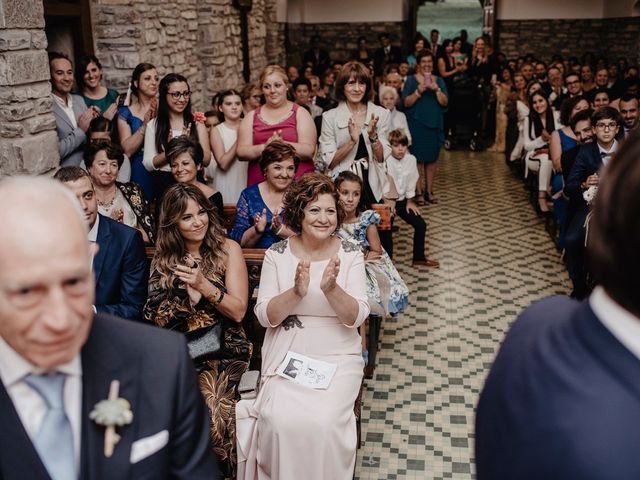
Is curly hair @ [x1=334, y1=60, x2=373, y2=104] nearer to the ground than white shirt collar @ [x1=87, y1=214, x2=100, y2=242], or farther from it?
farther from it

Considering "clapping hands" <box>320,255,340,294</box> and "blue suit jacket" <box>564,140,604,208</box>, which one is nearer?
"clapping hands" <box>320,255,340,294</box>

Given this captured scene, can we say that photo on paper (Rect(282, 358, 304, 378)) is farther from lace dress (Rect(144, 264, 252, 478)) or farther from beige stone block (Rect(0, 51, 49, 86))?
beige stone block (Rect(0, 51, 49, 86))

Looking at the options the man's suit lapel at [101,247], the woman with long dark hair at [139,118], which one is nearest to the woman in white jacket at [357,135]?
the woman with long dark hair at [139,118]

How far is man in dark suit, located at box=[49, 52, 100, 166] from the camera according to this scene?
468cm

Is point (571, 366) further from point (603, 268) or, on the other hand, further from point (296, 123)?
point (296, 123)

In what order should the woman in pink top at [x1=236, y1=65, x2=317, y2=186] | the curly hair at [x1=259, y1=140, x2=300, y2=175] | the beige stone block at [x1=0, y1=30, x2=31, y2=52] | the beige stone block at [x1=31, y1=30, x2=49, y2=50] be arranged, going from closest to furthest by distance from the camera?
1. the beige stone block at [x1=0, y1=30, x2=31, y2=52]
2. the beige stone block at [x1=31, y1=30, x2=49, y2=50]
3. the curly hair at [x1=259, y1=140, x2=300, y2=175]
4. the woman in pink top at [x1=236, y1=65, x2=317, y2=186]

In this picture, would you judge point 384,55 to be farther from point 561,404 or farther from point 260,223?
point 561,404

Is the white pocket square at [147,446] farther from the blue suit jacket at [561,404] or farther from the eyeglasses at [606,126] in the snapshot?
the eyeglasses at [606,126]

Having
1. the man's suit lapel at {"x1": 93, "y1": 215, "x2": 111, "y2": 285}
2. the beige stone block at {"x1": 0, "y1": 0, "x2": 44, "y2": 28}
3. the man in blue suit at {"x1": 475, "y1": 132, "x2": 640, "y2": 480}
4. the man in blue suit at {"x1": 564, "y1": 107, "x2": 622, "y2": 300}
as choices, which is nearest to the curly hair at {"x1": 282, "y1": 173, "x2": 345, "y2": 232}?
the man's suit lapel at {"x1": 93, "y1": 215, "x2": 111, "y2": 285}

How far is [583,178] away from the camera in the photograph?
5148 millimetres

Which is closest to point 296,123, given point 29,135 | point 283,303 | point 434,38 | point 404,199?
point 404,199

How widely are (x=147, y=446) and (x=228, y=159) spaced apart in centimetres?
416

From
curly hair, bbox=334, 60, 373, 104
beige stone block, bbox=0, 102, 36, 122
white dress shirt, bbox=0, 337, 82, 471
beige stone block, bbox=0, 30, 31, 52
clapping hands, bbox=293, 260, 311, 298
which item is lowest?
clapping hands, bbox=293, 260, 311, 298

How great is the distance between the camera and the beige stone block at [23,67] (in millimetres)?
3930
